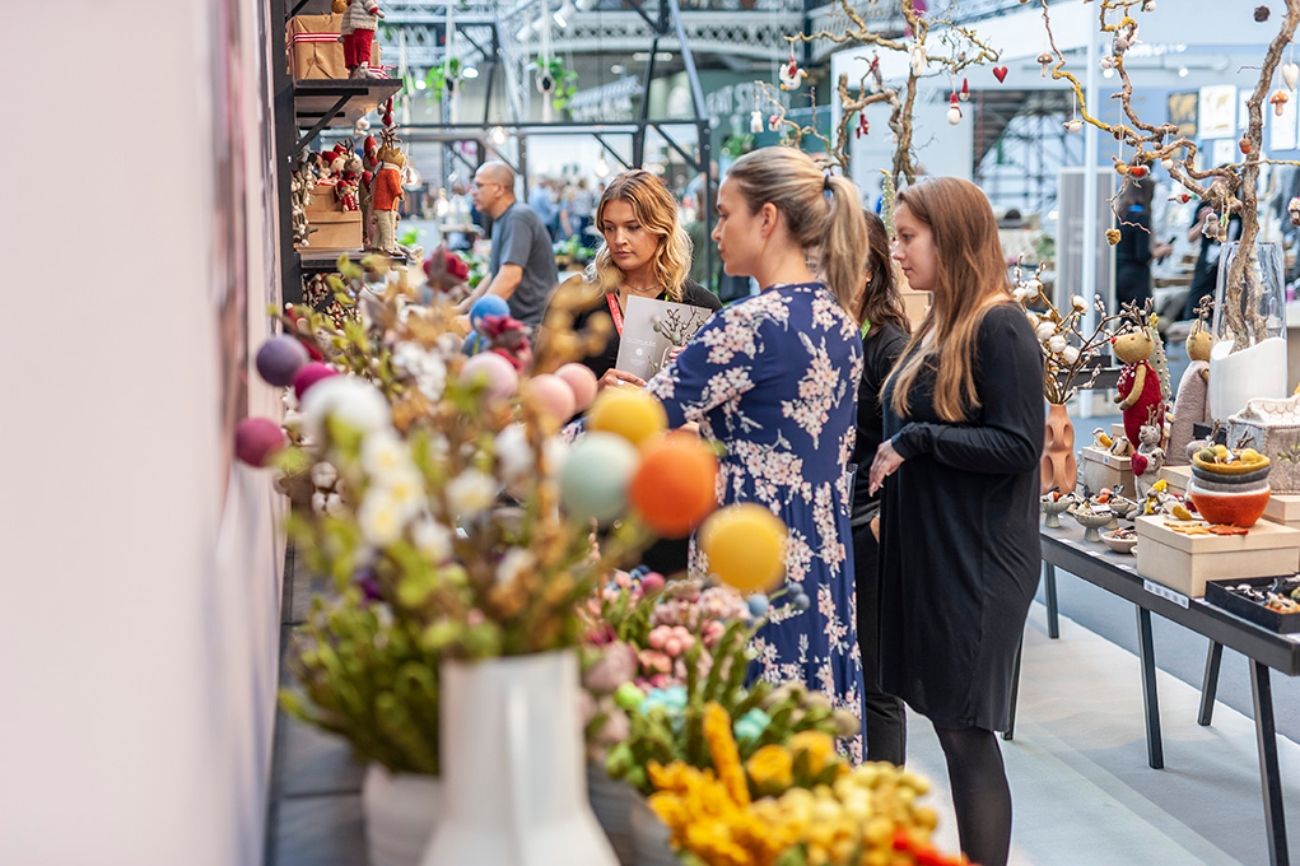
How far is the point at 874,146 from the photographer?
11.1m

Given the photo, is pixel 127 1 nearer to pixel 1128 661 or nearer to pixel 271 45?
pixel 271 45

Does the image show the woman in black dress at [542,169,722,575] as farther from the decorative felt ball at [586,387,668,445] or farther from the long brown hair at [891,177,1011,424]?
the decorative felt ball at [586,387,668,445]

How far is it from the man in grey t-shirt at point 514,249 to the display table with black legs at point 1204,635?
3940 millimetres

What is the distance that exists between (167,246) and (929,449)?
73.7 inches

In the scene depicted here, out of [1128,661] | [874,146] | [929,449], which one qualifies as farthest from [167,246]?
[874,146]

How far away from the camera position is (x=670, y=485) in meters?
0.75

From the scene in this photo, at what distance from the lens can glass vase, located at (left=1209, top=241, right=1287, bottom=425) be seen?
350 centimetres

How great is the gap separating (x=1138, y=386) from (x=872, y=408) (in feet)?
3.82

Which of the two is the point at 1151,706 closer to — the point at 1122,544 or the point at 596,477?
the point at 1122,544

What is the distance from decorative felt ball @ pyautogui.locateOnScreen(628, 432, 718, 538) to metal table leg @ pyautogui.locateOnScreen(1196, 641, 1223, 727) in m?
3.64

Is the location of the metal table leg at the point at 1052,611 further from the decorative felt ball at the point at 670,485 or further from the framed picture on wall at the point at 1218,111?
the framed picture on wall at the point at 1218,111

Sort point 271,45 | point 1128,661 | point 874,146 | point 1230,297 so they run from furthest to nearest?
point 874,146, point 1128,661, point 1230,297, point 271,45

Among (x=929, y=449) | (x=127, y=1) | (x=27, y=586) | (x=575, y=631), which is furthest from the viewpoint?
(x=929, y=449)

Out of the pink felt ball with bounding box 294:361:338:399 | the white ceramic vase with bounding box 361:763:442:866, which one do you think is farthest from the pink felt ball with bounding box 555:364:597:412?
the white ceramic vase with bounding box 361:763:442:866
